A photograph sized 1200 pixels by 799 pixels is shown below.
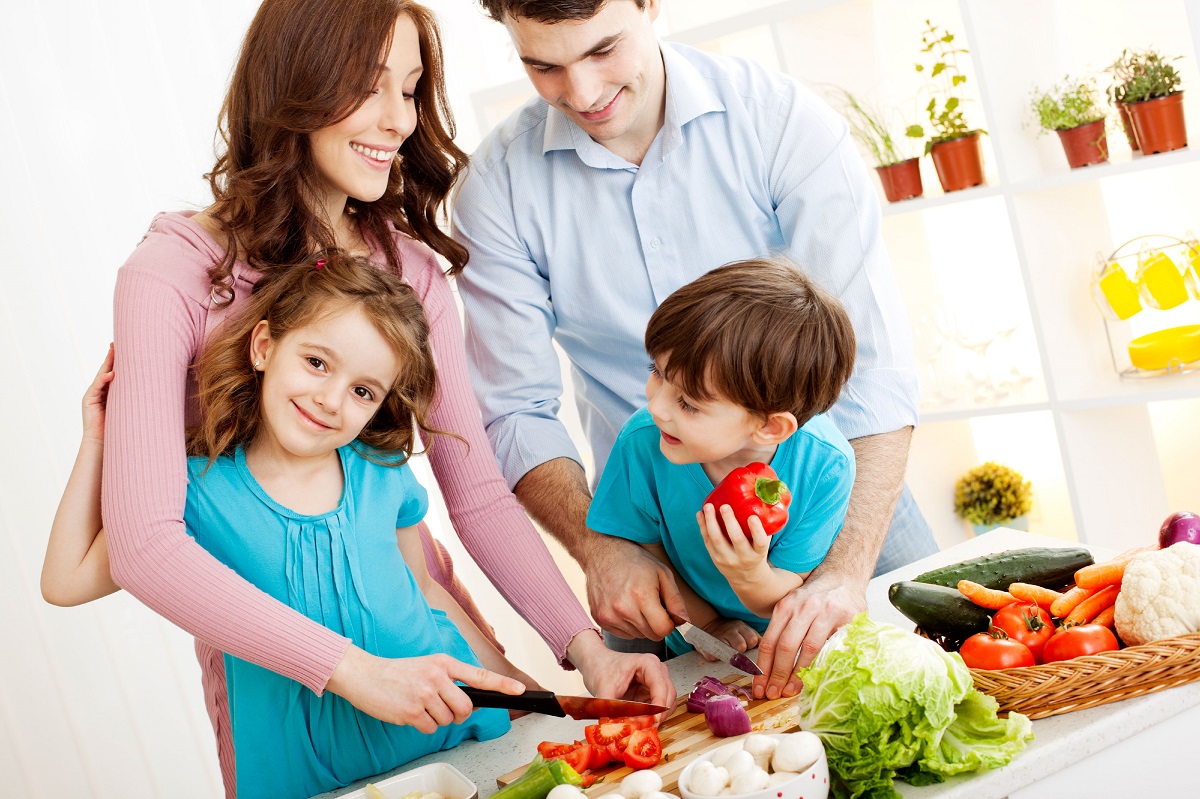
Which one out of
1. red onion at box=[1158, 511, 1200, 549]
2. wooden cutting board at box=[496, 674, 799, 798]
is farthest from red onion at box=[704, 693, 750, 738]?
red onion at box=[1158, 511, 1200, 549]

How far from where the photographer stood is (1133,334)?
3.37m

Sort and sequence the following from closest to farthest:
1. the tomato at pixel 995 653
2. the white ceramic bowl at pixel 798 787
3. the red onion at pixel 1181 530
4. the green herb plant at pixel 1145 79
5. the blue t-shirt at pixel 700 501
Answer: the white ceramic bowl at pixel 798 787, the tomato at pixel 995 653, the red onion at pixel 1181 530, the blue t-shirt at pixel 700 501, the green herb plant at pixel 1145 79

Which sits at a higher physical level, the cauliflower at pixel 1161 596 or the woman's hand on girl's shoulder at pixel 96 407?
the woman's hand on girl's shoulder at pixel 96 407

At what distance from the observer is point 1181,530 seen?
59.1 inches

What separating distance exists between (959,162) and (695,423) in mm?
1966

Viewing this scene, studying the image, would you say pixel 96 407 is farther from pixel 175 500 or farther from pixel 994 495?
pixel 994 495

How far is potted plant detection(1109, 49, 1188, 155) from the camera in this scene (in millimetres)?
2865

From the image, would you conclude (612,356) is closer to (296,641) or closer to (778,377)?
(778,377)

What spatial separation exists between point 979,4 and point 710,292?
184 cm

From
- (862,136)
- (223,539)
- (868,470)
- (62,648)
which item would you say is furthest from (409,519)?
(862,136)

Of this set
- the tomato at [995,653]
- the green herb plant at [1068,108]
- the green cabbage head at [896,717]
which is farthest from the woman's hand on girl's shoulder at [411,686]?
the green herb plant at [1068,108]

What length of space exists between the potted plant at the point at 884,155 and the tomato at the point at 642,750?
7.95 ft

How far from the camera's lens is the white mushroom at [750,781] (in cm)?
117

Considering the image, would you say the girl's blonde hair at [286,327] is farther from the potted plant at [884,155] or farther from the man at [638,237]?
the potted plant at [884,155]
